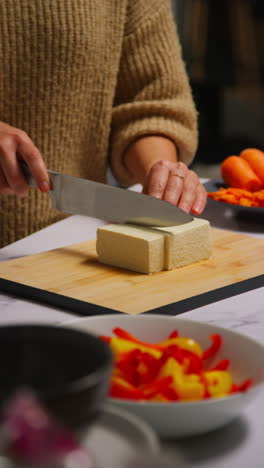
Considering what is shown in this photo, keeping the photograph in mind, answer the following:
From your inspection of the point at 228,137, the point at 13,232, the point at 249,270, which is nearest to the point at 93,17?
the point at 13,232

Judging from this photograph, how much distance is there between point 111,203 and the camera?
1.35 m

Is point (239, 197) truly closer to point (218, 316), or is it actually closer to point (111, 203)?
point (111, 203)

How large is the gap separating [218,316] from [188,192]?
57 cm

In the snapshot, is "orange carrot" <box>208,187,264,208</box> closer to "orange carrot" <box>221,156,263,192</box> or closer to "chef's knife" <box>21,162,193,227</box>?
"orange carrot" <box>221,156,263,192</box>

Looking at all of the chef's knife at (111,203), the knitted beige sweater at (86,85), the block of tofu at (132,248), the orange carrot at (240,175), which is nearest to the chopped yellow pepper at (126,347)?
the block of tofu at (132,248)

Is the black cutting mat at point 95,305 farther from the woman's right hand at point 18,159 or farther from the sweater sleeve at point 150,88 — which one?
the sweater sleeve at point 150,88

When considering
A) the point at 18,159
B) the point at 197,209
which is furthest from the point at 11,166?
the point at 197,209

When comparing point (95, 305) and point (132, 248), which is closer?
point (95, 305)

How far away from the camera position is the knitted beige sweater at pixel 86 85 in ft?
5.95

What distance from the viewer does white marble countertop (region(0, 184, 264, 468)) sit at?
0.66 metres

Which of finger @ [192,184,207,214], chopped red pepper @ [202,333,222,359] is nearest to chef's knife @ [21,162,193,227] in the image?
finger @ [192,184,207,214]

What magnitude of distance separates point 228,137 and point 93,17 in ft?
12.5

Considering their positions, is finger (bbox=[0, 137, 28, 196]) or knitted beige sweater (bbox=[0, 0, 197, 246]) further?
knitted beige sweater (bbox=[0, 0, 197, 246])

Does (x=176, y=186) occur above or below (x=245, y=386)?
below
